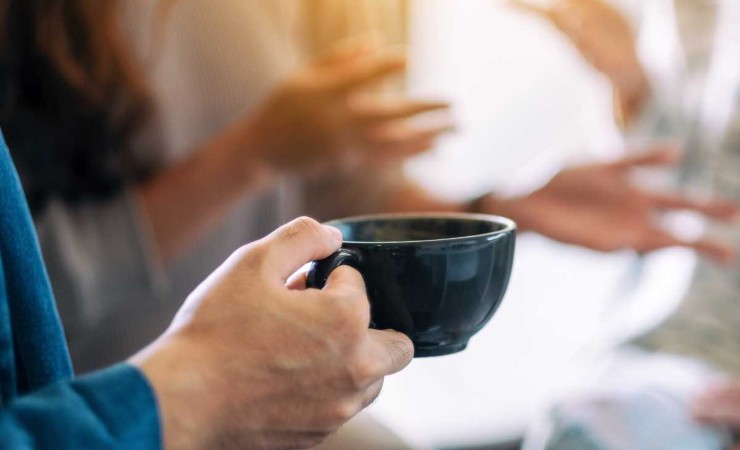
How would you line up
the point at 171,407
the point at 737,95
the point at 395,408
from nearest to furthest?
the point at 171,407 < the point at 737,95 < the point at 395,408

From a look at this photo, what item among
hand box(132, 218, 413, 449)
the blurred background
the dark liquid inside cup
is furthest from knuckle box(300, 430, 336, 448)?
the blurred background

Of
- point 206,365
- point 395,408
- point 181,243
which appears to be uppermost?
point 206,365

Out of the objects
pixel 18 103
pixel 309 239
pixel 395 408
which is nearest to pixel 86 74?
pixel 18 103

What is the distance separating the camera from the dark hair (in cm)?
78

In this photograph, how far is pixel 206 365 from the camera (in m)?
0.33

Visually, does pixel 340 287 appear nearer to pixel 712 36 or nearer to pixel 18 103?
pixel 18 103

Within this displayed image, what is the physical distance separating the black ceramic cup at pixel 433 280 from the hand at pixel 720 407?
472mm

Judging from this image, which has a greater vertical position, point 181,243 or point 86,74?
point 86,74

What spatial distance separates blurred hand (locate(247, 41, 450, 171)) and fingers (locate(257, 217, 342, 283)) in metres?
0.45

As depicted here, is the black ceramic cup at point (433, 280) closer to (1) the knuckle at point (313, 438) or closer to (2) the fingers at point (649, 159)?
(1) the knuckle at point (313, 438)

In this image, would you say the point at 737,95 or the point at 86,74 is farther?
the point at 737,95

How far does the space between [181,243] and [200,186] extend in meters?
0.07

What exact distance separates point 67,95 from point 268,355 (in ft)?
1.86

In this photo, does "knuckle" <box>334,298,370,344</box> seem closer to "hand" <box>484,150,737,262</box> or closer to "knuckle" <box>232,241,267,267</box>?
"knuckle" <box>232,241,267,267</box>
